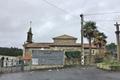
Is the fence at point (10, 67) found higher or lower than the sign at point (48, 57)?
lower

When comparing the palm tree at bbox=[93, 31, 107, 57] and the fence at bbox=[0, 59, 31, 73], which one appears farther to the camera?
the palm tree at bbox=[93, 31, 107, 57]

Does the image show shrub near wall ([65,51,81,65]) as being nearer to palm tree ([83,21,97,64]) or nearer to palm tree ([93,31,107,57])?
palm tree ([83,21,97,64])

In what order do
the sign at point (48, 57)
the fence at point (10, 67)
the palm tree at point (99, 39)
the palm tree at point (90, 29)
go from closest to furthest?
the fence at point (10, 67) → the sign at point (48, 57) → the palm tree at point (90, 29) → the palm tree at point (99, 39)

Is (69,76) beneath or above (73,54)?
beneath

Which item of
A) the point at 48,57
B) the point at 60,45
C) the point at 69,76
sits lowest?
the point at 69,76

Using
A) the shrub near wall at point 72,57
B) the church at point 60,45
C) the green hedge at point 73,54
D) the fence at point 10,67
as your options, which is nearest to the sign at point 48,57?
the fence at point 10,67

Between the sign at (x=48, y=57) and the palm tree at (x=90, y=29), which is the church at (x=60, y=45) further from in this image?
the sign at (x=48, y=57)

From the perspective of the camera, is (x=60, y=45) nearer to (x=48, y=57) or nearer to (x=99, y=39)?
(x=99, y=39)

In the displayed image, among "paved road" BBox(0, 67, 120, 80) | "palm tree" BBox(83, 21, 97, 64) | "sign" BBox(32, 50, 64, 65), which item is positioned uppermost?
"palm tree" BBox(83, 21, 97, 64)

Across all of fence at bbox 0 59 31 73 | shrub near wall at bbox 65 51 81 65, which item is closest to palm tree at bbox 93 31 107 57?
shrub near wall at bbox 65 51 81 65

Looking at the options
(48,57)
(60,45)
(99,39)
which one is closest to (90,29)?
(99,39)

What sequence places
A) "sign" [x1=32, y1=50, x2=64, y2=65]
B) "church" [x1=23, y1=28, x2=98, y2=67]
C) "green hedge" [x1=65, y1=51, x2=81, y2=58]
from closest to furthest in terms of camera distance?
"sign" [x1=32, y1=50, x2=64, y2=65] < "green hedge" [x1=65, y1=51, x2=81, y2=58] < "church" [x1=23, y1=28, x2=98, y2=67]

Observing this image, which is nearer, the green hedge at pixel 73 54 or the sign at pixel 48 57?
the sign at pixel 48 57

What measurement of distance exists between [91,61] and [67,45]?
524 inches
